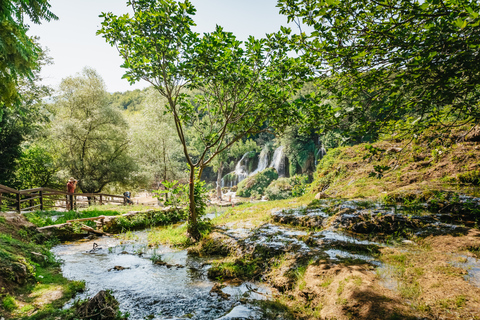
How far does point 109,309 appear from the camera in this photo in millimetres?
3604

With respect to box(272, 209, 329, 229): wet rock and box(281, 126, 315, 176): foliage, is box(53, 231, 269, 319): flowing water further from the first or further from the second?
box(281, 126, 315, 176): foliage

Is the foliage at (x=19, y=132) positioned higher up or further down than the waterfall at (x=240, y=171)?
higher up

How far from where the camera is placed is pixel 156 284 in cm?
520

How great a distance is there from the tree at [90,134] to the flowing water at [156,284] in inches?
574

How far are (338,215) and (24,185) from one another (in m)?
23.8

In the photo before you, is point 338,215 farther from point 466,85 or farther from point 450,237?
point 466,85

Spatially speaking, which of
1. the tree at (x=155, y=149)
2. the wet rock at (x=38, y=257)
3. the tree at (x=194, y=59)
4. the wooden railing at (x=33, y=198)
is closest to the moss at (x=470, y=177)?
the tree at (x=194, y=59)

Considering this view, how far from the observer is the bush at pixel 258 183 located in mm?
32188

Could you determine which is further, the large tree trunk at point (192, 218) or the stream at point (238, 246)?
the large tree trunk at point (192, 218)

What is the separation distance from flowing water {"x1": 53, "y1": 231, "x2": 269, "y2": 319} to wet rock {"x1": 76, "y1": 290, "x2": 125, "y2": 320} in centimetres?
44

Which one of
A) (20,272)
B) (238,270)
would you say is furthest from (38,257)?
(238,270)

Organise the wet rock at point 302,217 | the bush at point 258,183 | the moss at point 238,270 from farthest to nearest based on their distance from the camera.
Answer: the bush at point 258,183
the wet rock at point 302,217
the moss at point 238,270

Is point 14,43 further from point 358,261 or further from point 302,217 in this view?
point 302,217

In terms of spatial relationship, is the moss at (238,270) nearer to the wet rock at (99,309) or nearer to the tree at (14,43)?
the wet rock at (99,309)
